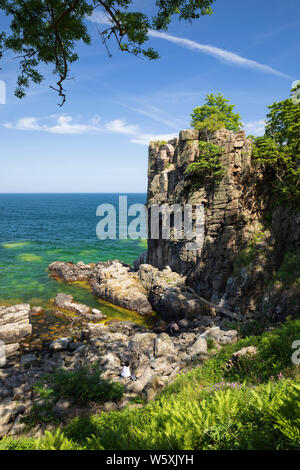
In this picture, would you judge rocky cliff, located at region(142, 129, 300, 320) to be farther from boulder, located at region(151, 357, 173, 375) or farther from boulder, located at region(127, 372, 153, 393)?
boulder, located at region(127, 372, 153, 393)

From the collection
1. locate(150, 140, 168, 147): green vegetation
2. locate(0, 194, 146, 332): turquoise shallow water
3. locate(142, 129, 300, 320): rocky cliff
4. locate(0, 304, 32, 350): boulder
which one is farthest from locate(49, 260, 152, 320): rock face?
locate(150, 140, 168, 147): green vegetation

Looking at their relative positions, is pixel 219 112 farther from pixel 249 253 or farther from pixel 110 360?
pixel 110 360

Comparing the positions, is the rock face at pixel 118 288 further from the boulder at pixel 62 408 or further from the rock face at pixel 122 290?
the boulder at pixel 62 408

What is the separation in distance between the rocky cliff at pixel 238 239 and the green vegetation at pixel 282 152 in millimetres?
853

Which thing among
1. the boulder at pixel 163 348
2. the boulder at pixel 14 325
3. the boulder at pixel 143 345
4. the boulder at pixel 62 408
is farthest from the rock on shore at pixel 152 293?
the boulder at pixel 62 408

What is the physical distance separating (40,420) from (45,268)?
3242 centimetres

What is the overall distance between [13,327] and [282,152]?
86.1ft

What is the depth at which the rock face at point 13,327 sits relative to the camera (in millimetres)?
18294

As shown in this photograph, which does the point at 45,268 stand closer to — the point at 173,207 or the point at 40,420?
the point at 173,207

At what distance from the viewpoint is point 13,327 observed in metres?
19.4

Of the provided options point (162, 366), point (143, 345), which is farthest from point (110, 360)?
point (162, 366)

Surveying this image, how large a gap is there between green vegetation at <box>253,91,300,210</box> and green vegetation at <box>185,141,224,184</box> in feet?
10.5
